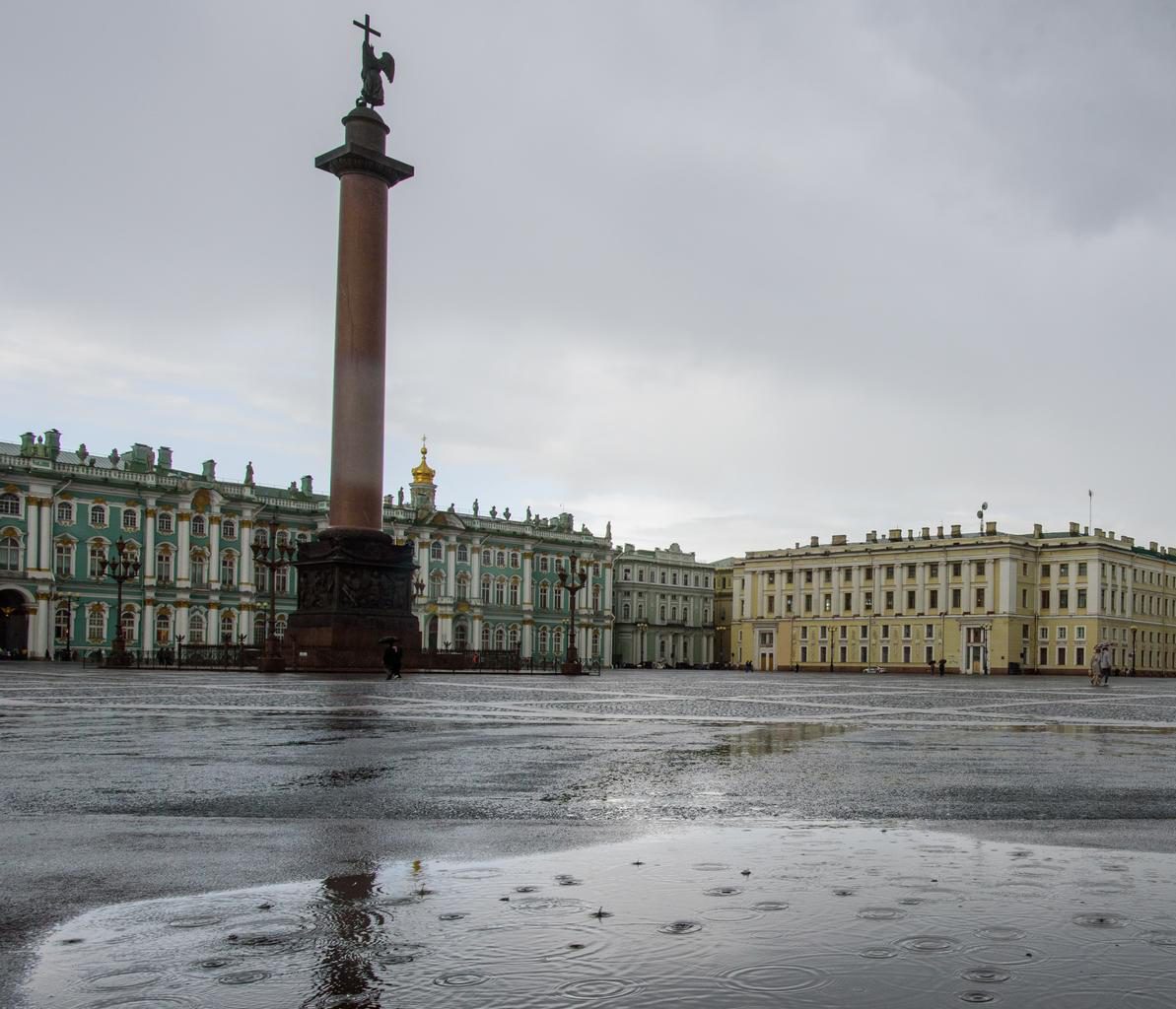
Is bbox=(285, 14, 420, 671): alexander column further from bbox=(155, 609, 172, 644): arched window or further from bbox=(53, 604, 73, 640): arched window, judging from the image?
bbox=(155, 609, 172, 644): arched window

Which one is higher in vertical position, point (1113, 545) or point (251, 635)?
point (1113, 545)

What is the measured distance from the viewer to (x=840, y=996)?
3404 millimetres

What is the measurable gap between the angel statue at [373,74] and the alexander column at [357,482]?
113 inches

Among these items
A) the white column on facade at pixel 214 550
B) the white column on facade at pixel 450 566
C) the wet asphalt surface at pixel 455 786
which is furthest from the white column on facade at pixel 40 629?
the wet asphalt surface at pixel 455 786

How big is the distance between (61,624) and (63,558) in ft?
14.7

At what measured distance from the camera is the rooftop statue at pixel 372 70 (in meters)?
44.1

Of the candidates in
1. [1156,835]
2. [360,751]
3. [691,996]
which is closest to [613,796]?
[1156,835]

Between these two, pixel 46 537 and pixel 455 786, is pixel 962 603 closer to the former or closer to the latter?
pixel 46 537

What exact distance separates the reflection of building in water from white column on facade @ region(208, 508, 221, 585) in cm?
9263

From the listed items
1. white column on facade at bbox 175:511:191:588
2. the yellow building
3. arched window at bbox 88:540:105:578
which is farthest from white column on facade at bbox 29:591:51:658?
the yellow building

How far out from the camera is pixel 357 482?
133 feet

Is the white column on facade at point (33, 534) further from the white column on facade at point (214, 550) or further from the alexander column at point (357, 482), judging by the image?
the alexander column at point (357, 482)

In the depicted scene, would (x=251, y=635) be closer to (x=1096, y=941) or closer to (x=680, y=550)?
(x=680, y=550)

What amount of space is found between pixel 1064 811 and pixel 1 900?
5.73 meters
